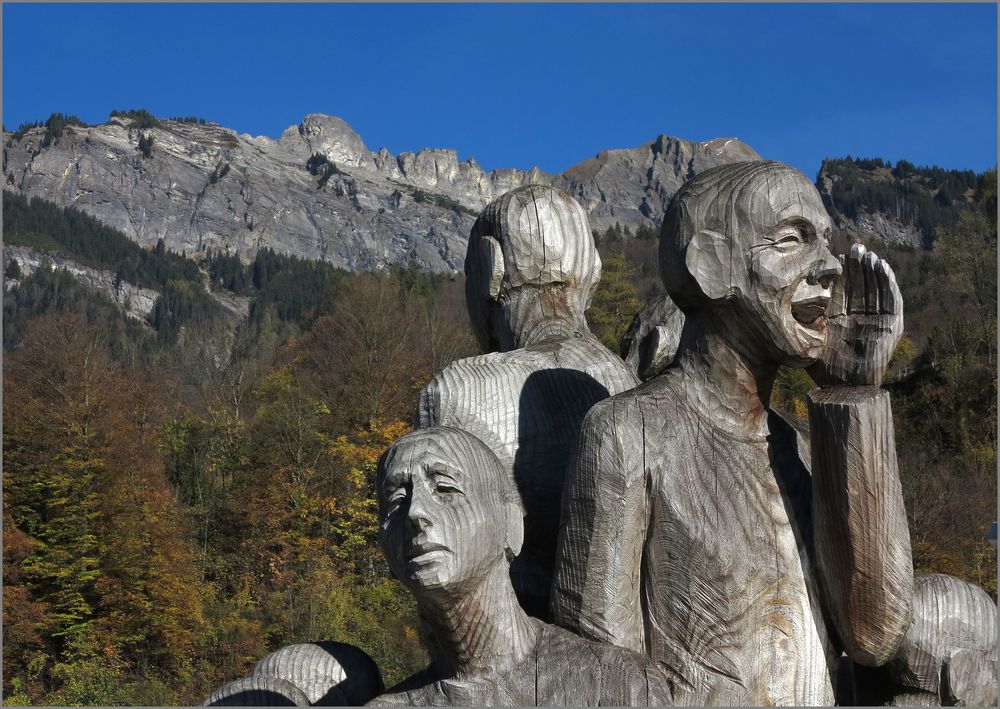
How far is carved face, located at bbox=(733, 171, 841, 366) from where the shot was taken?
12.6 feet

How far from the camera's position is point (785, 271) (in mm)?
3850

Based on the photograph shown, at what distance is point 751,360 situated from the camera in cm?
399

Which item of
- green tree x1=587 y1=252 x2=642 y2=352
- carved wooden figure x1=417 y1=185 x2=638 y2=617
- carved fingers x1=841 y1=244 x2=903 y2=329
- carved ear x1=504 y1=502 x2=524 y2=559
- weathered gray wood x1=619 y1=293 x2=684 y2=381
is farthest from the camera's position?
green tree x1=587 y1=252 x2=642 y2=352

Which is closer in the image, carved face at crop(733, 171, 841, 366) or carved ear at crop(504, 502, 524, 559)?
carved ear at crop(504, 502, 524, 559)

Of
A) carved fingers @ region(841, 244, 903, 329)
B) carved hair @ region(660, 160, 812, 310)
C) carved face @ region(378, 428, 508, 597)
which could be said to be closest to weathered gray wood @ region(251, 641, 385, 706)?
carved face @ region(378, 428, 508, 597)

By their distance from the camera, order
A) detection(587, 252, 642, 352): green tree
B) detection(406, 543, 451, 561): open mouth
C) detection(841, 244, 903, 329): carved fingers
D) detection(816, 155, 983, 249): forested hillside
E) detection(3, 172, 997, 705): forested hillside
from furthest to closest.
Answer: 1. detection(816, 155, 983, 249): forested hillside
2. detection(587, 252, 642, 352): green tree
3. detection(3, 172, 997, 705): forested hillside
4. detection(841, 244, 903, 329): carved fingers
5. detection(406, 543, 451, 561): open mouth

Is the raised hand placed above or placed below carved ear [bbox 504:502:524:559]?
above

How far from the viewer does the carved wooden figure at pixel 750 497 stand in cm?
378

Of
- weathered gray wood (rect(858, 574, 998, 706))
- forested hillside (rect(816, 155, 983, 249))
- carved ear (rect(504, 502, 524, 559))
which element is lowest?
weathered gray wood (rect(858, 574, 998, 706))

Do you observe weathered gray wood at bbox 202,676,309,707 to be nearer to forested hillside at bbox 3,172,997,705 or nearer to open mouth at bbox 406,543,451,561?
open mouth at bbox 406,543,451,561

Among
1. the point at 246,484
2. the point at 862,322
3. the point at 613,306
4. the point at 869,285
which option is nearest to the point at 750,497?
the point at 862,322

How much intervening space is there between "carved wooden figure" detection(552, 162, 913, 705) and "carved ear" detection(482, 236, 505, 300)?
0.98m

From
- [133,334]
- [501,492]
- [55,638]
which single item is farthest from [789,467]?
[133,334]

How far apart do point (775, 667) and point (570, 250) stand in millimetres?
1766
